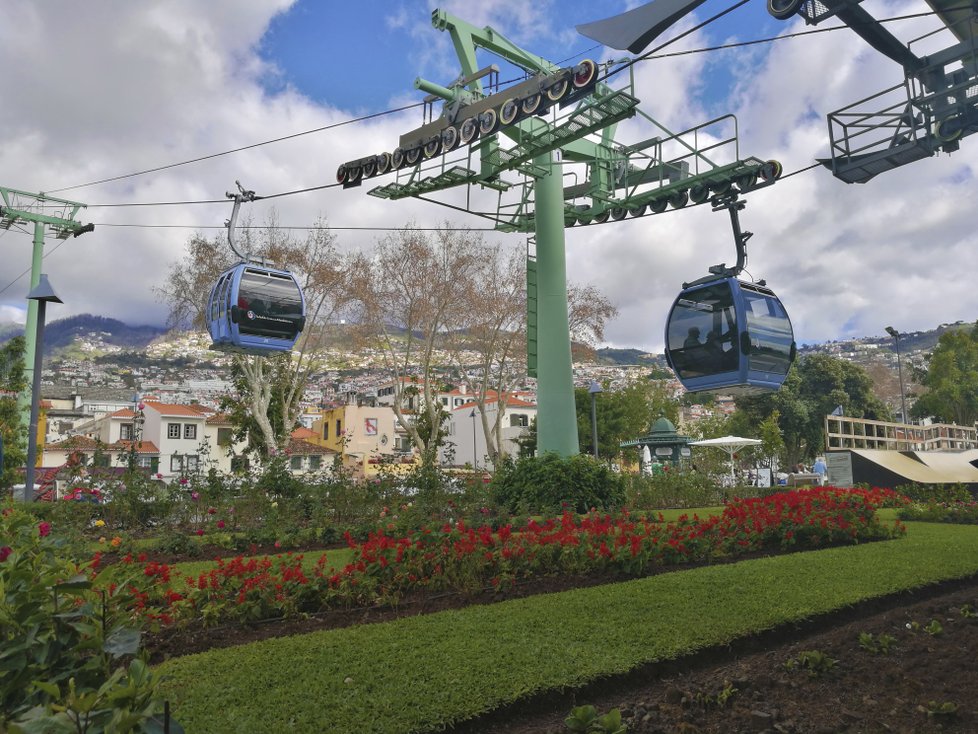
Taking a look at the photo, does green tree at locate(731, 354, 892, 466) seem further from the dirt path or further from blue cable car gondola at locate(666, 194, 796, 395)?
the dirt path

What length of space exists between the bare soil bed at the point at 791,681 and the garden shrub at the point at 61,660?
8.01 ft

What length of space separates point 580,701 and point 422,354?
2850 centimetres

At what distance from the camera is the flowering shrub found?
618 cm

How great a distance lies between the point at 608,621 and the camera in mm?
6262

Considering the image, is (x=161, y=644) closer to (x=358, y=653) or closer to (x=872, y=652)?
(x=358, y=653)

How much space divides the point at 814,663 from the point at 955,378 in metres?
54.0

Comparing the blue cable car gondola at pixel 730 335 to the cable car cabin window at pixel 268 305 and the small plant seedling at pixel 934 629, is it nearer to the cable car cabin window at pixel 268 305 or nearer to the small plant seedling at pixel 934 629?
the small plant seedling at pixel 934 629

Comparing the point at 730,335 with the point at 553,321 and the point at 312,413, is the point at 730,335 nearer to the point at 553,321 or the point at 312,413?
the point at 553,321

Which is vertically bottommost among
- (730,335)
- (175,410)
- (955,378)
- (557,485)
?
(557,485)

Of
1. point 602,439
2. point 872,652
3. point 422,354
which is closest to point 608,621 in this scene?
point 872,652

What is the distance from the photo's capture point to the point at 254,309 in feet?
36.7

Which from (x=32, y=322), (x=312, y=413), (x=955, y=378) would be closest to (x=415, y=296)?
(x=32, y=322)

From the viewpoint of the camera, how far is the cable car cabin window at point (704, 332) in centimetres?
974

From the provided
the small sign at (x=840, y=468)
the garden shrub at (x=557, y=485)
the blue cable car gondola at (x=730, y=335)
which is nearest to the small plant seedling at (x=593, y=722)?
the blue cable car gondola at (x=730, y=335)
